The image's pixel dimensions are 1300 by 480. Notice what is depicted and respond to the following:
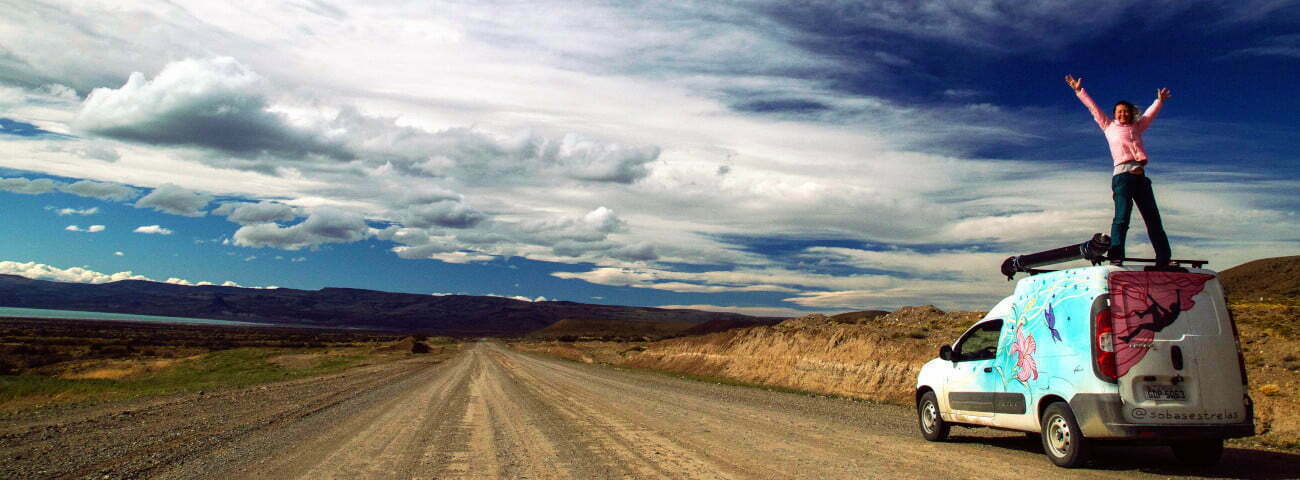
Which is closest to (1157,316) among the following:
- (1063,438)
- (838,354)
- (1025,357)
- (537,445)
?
(1025,357)

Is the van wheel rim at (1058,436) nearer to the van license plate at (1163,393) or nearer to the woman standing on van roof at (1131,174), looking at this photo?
the van license plate at (1163,393)

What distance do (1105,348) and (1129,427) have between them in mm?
849

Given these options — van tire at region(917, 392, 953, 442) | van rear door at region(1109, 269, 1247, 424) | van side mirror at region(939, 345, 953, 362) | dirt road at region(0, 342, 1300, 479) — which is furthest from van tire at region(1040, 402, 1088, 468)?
van tire at region(917, 392, 953, 442)

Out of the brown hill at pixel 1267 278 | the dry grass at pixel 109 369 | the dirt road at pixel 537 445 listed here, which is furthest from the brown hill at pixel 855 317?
the dry grass at pixel 109 369

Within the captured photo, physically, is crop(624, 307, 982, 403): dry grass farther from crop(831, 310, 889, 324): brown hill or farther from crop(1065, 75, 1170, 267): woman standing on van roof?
crop(1065, 75, 1170, 267): woman standing on van roof

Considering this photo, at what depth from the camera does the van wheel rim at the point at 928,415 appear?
1096 cm

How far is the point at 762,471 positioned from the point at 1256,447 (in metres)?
8.08

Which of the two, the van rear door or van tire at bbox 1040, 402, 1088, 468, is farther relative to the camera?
van tire at bbox 1040, 402, 1088, 468

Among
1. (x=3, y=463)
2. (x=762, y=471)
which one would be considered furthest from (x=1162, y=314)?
(x=3, y=463)

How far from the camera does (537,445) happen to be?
35.4 feet

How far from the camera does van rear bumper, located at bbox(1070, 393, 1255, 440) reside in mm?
7395

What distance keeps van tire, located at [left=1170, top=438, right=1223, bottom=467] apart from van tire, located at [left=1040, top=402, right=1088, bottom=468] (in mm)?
1316

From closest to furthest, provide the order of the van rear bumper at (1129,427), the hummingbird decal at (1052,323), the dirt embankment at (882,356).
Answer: the van rear bumper at (1129,427) → the hummingbird decal at (1052,323) → the dirt embankment at (882,356)

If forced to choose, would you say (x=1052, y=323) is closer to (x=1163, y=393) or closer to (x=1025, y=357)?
(x=1025, y=357)
